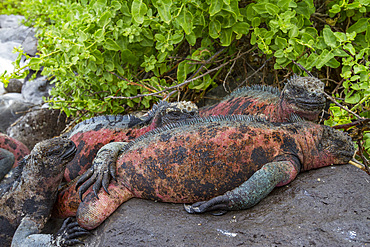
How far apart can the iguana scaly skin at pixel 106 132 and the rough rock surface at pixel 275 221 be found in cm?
52

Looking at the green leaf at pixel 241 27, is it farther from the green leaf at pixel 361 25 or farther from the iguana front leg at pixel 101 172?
the iguana front leg at pixel 101 172

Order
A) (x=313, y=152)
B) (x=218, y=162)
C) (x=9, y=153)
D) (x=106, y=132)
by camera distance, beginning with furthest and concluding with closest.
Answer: (x=9, y=153) → (x=106, y=132) → (x=313, y=152) → (x=218, y=162)

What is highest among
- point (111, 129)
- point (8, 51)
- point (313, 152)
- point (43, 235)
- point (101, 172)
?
point (313, 152)

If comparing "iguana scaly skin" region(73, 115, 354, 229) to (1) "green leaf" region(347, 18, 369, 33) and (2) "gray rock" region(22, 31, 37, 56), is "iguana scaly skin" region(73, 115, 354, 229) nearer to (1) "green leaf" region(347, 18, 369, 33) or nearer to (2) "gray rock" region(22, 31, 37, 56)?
(1) "green leaf" region(347, 18, 369, 33)

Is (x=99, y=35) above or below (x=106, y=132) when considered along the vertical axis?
above

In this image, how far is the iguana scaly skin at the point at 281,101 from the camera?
100 inches

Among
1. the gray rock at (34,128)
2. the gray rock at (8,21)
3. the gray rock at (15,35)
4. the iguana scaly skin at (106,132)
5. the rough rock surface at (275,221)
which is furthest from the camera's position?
the gray rock at (8,21)

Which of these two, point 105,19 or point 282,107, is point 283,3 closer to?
point 282,107

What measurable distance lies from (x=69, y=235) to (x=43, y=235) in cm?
26

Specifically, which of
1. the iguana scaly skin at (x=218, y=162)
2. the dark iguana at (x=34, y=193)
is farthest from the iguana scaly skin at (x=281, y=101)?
the dark iguana at (x=34, y=193)

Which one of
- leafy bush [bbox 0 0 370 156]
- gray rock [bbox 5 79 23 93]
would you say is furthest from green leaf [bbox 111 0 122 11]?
gray rock [bbox 5 79 23 93]

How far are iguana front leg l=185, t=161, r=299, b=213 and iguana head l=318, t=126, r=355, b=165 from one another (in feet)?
1.42

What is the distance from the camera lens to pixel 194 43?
3395 millimetres

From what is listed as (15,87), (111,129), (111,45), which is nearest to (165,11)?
(111,45)
